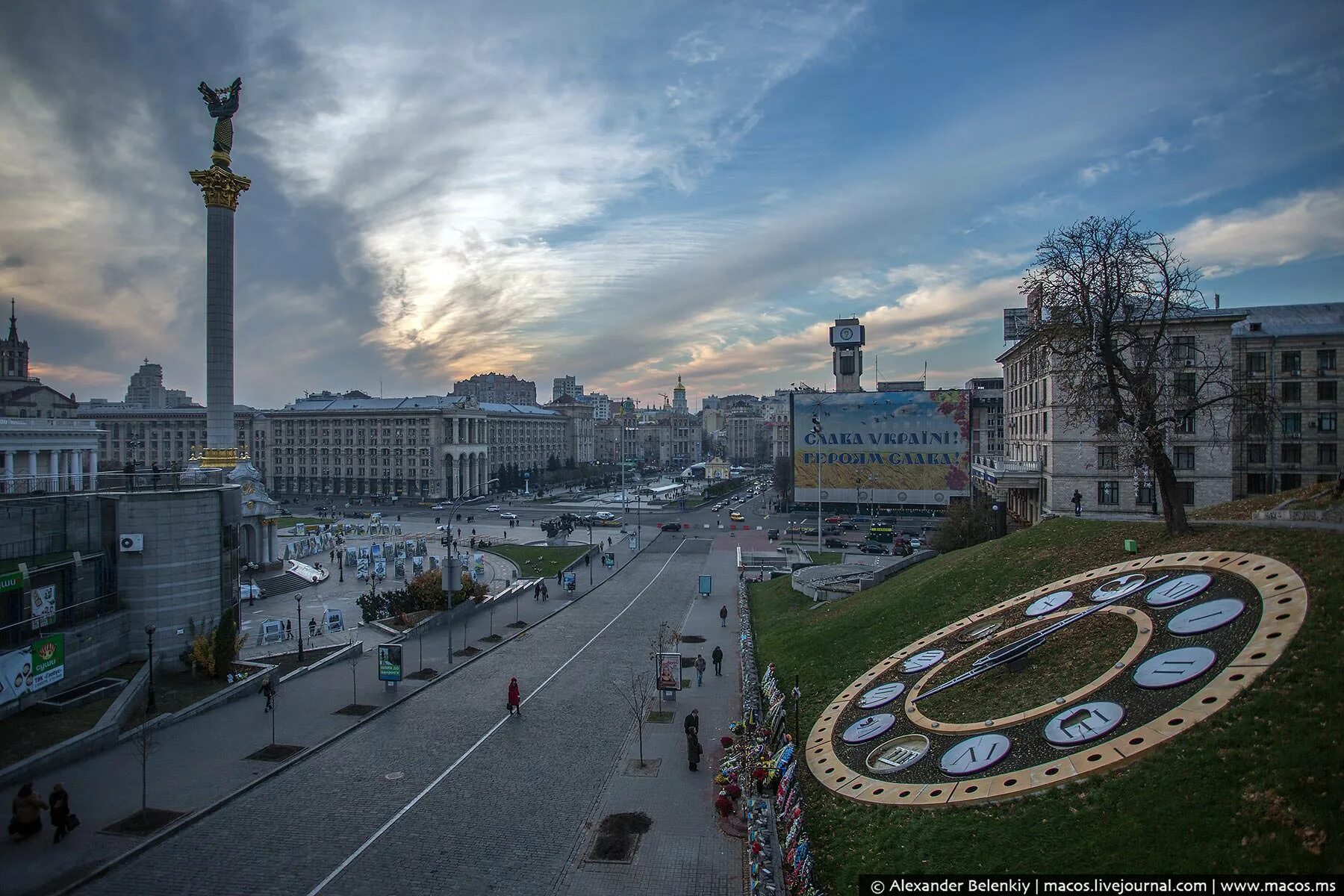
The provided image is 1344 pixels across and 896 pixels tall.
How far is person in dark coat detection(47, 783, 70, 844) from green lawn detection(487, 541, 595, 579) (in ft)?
116

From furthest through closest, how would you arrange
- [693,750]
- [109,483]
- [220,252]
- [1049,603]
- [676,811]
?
[220,252] < [109,483] < [1049,603] < [693,750] < [676,811]

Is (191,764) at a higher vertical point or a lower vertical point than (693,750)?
lower

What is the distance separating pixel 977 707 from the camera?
590 inches

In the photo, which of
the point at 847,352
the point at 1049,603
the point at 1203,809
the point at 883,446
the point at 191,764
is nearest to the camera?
the point at 1203,809

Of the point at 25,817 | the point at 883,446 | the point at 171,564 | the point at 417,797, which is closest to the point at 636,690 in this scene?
the point at 417,797

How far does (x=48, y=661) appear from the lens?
22.1 m

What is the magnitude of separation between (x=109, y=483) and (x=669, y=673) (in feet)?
86.0

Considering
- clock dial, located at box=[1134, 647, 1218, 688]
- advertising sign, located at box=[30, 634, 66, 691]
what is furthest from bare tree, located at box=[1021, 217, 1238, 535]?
advertising sign, located at box=[30, 634, 66, 691]

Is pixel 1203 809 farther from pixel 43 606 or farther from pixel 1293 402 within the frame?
pixel 1293 402

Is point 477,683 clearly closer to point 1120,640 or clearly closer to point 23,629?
point 23,629

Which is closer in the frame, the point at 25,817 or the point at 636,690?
the point at 25,817

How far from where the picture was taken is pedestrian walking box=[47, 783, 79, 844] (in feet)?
48.1

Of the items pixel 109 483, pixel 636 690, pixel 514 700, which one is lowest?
pixel 636 690

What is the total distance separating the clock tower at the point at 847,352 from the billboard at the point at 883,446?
2769 centimetres
